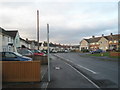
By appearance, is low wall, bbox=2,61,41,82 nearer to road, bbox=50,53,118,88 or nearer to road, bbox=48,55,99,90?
road, bbox=48,55,99,90

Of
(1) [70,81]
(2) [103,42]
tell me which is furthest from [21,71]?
(2) [103,42]

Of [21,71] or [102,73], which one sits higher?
[21,71]

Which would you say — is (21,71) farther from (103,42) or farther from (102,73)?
(103,42)

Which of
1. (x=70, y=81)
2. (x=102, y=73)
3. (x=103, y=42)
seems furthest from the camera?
(x=103, y=42)

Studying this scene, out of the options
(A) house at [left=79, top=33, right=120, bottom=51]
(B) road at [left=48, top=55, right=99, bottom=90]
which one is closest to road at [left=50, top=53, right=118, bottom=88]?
(B) road at [left=48, top=55, right=99, bottom=90]

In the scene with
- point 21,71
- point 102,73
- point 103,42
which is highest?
point 103,42

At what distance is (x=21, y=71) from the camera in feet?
25.1

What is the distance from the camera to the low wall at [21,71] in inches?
301

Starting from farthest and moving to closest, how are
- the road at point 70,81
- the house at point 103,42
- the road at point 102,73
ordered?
the house at point 103,42, the road at point 102,73, the road at point 70,81

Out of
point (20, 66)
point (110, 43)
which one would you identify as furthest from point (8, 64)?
point (110, 43)

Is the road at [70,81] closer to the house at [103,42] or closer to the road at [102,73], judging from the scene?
the road at [102,73]

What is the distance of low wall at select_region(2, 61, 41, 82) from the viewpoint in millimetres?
7641

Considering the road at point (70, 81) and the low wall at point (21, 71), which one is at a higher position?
the low wall at point (21, 71)

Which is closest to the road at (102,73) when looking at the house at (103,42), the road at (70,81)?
the road at (70,81)
